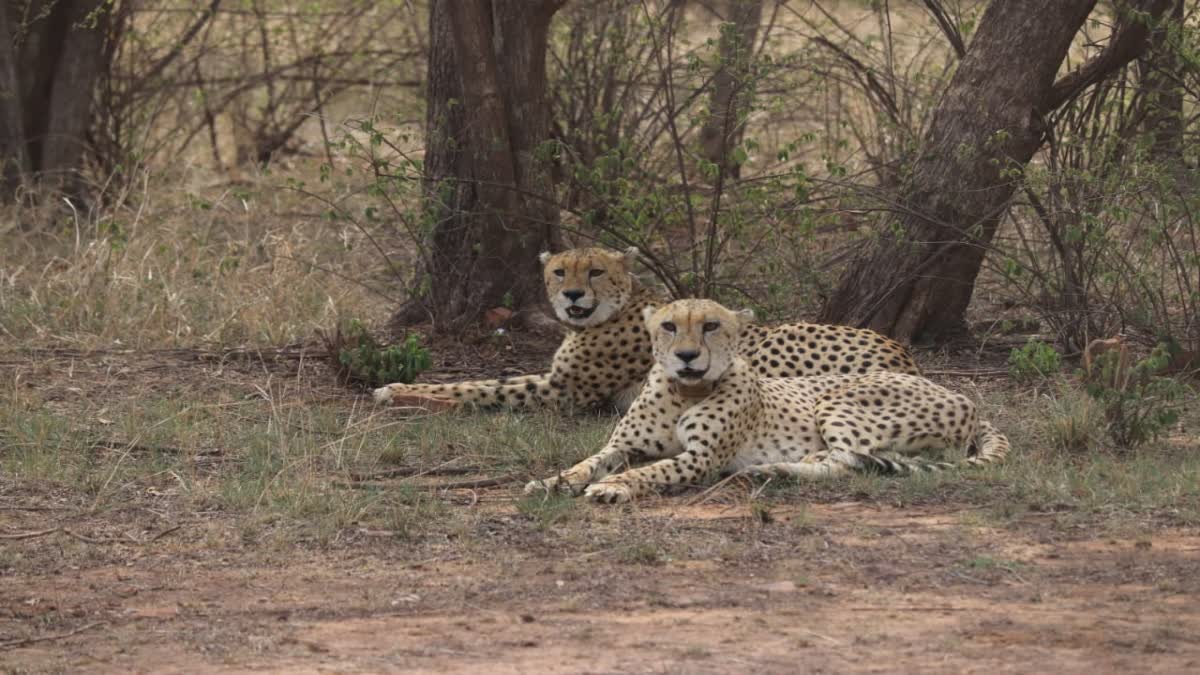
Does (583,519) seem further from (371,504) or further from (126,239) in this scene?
(126,239)

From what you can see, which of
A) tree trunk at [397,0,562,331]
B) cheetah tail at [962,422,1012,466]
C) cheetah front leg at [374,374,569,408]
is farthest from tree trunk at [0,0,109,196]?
cheetah tail at [962,422,1012,466]

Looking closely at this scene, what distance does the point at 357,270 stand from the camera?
9930 mm

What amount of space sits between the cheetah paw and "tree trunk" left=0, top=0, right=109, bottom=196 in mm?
6564

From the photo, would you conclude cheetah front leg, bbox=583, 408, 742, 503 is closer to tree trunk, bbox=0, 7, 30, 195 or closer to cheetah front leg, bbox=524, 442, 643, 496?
cheetah front leg, bbox=524, 442, 643, 496

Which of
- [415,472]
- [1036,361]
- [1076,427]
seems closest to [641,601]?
[415,472]

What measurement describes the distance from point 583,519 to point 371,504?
26.7 inches

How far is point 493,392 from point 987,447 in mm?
2163

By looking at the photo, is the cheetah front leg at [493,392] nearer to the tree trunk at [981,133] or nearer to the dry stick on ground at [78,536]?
the tree trunk at [981,133]

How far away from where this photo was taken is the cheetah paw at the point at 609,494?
524cm

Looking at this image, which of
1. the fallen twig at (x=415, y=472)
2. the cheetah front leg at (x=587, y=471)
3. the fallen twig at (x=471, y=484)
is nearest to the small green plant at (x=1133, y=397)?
the cheetah front leg at (x=587, y=471)

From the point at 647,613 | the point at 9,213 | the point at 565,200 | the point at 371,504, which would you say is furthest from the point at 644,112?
the point at 647,613

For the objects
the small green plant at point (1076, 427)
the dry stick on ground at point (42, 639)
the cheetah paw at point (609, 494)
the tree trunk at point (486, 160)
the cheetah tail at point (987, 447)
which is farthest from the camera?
the tree trunk at point (486, 160)

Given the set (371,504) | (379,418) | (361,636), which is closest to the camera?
(361,636)

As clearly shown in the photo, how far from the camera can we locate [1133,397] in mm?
5762
